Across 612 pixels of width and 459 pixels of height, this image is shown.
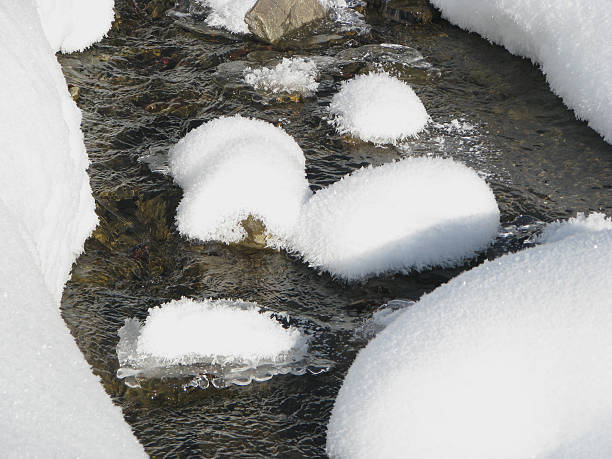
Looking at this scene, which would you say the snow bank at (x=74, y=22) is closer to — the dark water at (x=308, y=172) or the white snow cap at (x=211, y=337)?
the dark water at (x=308, y=172)

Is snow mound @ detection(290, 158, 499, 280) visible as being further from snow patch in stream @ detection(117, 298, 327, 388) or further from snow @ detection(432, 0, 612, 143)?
snow @ detection(432, 0, 612, 143)

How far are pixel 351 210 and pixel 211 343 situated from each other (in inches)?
47.3

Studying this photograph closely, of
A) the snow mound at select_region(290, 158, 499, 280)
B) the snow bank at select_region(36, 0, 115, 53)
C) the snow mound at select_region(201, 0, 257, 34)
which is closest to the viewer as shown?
the snow mound at select_region(290, 158, 499, 280)

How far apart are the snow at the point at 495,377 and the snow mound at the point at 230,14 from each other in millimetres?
4611

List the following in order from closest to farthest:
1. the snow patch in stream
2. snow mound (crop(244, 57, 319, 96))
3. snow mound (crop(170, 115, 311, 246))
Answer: the snow patch in stream
snow mound (crop(170, 115, 311, 246))
snow mound (crop(244, 57, 319, 96))

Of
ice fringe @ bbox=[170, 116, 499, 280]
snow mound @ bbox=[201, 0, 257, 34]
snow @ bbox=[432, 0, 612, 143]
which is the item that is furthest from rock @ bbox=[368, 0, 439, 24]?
ice fringe @ bbox=[170, 116, 499, 280]

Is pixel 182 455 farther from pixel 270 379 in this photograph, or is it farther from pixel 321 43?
pixel 321 43

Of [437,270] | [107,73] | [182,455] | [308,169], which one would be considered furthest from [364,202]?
[107,73]

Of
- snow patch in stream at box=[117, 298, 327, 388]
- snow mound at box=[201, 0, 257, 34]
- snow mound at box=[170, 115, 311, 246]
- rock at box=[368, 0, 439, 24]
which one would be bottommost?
snow patch in stream at box=[117, 298, 327, 388]

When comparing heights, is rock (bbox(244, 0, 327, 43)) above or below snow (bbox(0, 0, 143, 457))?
above

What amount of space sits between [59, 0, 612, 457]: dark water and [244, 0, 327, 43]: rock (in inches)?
8.3

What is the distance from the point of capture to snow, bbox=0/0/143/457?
2.41 m

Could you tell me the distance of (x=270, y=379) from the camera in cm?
358

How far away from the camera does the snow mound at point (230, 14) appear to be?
7035 mm
